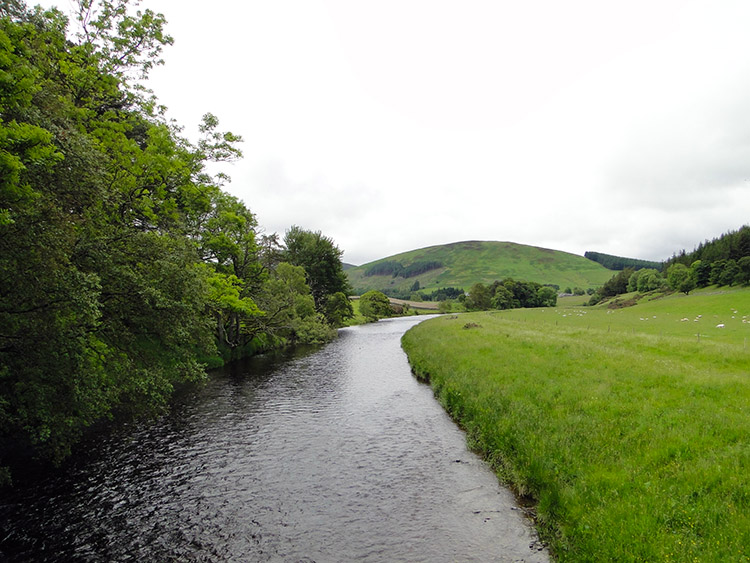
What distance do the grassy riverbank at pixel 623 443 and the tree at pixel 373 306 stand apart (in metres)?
108

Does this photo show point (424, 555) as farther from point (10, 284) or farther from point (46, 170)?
point (46, 170)

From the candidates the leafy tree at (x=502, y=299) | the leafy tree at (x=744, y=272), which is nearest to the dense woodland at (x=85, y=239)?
the leafy tree at (x=744, y=272)

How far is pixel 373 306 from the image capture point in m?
139

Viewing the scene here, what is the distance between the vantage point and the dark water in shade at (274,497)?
9531mm

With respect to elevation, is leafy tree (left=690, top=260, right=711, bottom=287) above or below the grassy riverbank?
above

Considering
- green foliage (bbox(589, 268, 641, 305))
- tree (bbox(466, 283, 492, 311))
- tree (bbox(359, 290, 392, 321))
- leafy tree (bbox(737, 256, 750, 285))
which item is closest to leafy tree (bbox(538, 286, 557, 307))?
green foliage (bbox(589, 268, 641, 305))

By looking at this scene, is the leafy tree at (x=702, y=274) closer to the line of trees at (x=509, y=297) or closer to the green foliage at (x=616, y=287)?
the green foliage at (x=616, y=287)

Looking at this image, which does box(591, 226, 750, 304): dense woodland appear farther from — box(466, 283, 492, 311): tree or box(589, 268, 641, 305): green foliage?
box(466, 283, 492, 311): tree

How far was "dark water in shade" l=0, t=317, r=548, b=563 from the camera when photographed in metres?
9.53

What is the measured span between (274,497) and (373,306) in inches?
4991

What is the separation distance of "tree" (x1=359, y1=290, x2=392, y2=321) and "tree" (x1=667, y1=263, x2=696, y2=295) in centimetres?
9160

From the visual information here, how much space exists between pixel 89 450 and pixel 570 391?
21.0 metres

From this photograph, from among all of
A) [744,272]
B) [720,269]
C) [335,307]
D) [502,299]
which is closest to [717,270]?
[720,269]

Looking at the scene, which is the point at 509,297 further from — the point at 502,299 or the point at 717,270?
the point at 717,270
